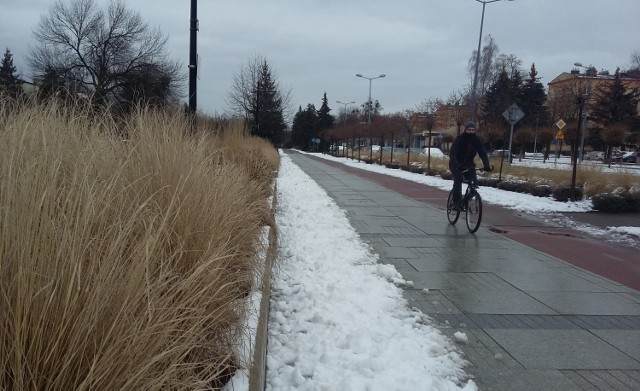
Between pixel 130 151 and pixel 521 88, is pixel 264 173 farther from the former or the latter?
pixel 521 88

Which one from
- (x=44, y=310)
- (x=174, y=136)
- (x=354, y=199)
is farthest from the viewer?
(x=354, y=199)

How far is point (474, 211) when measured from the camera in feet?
27.1

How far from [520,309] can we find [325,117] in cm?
10310

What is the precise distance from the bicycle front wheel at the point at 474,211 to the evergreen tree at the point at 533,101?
58507mm

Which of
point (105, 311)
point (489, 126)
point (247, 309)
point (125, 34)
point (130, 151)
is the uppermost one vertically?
point (125, 34)

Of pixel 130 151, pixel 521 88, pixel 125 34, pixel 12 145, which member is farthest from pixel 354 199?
pixel 521 88

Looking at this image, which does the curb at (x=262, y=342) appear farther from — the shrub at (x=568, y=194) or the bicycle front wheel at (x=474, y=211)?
the shrub at (x=568, y=194)

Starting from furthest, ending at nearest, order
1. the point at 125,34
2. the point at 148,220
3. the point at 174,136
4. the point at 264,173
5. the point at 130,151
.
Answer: the point at 125,34 < the point at 264,173 < the point at 174,136 < the point at 130,151 < the point at 148,220

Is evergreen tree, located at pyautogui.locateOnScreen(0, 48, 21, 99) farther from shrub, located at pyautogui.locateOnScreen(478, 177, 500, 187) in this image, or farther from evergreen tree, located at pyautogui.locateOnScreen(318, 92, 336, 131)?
evergreen tree, located at pyautogui.locateOnScreen(318, 92, 336, 131)

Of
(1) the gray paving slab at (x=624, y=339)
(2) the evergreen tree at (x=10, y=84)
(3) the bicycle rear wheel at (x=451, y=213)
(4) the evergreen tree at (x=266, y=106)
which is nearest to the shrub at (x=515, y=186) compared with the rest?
(3) the bicycle rear wheel at (x=451, y=213)

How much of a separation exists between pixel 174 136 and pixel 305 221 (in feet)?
13.1

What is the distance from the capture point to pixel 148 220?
291cm

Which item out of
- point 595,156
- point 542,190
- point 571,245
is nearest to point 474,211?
point 571,245

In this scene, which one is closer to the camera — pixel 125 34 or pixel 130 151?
pixel 130 151
